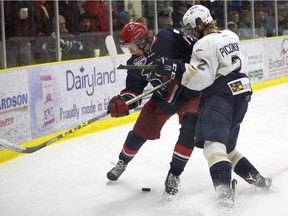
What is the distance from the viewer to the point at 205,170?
3648mm

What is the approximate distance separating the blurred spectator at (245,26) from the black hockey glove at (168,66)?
5488 mm

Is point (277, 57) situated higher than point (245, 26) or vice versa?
point (245, 26)

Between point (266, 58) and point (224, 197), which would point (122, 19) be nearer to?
point (266, 58)

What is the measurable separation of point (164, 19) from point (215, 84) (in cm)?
429

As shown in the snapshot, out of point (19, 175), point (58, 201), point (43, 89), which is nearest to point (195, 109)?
point (58, 201)

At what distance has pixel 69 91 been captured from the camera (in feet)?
16.6

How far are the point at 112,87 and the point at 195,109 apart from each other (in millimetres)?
2605

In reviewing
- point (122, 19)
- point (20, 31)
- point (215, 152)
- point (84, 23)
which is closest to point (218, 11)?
point (122, 19)

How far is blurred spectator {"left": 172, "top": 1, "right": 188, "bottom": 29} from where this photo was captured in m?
7.10

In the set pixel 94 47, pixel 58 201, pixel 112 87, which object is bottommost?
pixel 58 201

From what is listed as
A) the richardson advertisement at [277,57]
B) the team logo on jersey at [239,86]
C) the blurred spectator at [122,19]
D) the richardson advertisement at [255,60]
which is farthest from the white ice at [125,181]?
the richardson advertisement at [277,57]

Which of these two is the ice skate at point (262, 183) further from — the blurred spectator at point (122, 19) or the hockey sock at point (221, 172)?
the blurred spectator at point (122, 19)

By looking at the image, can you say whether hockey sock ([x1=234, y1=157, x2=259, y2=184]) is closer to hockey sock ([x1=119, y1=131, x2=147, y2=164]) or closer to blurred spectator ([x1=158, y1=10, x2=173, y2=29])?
hockey sock ([x1=119, y1=131, x2=147, y2=164])

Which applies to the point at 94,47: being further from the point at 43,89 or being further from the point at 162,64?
the point at 162,64
